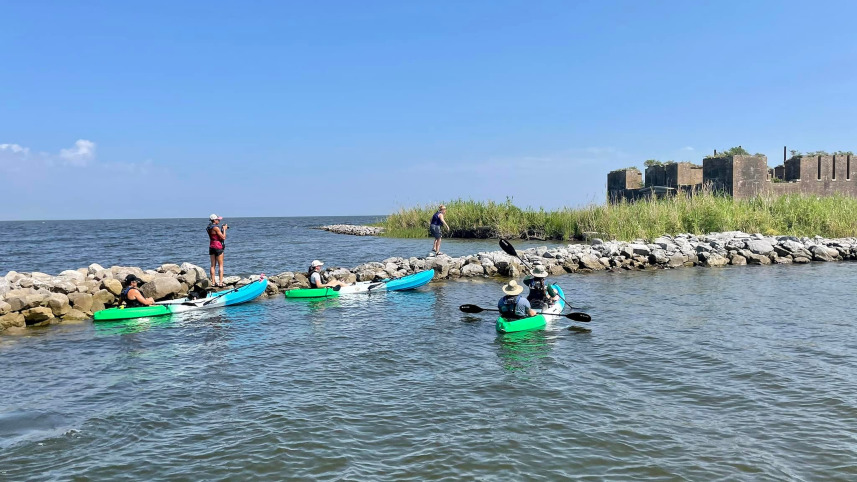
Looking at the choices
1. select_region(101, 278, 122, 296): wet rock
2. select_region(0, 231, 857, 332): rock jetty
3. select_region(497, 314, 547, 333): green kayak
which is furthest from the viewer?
select_region(101, 278, 122, 296): wet rock

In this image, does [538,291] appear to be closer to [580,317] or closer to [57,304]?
[580,317]

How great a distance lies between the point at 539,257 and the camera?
21.2 meters

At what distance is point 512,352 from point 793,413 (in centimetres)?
412

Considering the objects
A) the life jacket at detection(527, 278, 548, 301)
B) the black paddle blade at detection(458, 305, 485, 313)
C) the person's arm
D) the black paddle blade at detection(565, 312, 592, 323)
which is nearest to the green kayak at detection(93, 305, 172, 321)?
the person's arm

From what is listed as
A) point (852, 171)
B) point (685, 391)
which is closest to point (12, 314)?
point (685, 391)

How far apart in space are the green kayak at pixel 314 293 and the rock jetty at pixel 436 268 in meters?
1.14

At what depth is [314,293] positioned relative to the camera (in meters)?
15.8

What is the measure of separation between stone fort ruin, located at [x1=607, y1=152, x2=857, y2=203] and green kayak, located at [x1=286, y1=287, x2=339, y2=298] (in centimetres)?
2364

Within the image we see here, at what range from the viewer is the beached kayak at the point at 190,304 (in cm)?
1312

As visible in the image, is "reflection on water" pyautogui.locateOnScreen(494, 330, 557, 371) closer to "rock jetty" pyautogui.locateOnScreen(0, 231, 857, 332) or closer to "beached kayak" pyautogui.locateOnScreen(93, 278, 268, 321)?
"beached kayak" pyautogui.locateOnScreen(93, 278, 268, 321)

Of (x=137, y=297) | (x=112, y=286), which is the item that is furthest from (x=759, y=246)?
(x=112, y=286)

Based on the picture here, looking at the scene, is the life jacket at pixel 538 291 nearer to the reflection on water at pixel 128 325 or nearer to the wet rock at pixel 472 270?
the wet rock at pixel 472 270

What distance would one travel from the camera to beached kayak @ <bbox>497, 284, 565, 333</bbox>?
36.1 ft

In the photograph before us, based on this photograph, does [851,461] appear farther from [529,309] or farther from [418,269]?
[418,269]
